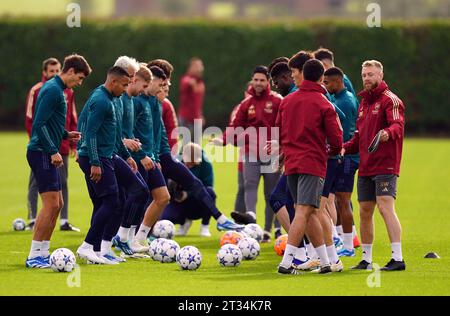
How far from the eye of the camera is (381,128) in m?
12.5

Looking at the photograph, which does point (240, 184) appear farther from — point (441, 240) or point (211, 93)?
point (211, 93)

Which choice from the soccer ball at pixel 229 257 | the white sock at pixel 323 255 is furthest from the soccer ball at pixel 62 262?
the white sock at pixel 323 255

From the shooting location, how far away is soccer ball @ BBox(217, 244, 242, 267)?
42.2 ft

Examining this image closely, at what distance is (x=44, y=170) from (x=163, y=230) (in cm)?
341

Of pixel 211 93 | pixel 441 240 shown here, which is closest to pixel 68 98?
pixel 441 240

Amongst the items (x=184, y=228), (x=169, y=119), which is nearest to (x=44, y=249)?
(x=169, y=119)

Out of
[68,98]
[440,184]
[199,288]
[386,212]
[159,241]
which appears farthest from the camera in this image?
[440,184]

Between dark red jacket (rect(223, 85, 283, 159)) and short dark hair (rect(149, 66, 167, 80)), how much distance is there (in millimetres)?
1706

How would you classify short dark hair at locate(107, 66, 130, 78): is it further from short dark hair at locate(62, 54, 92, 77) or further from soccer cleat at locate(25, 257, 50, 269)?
soccer cleat at locate(25, 257, 50, 269)

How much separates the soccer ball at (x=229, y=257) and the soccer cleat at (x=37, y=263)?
6.71 ft

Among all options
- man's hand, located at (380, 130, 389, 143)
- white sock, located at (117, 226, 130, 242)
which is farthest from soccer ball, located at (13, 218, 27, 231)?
man's hand, located at (380, 130, 389, 143)

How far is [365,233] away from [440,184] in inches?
509

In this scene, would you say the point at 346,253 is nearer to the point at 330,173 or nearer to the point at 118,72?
the point at 330,173

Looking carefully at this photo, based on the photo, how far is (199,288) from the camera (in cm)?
1091
